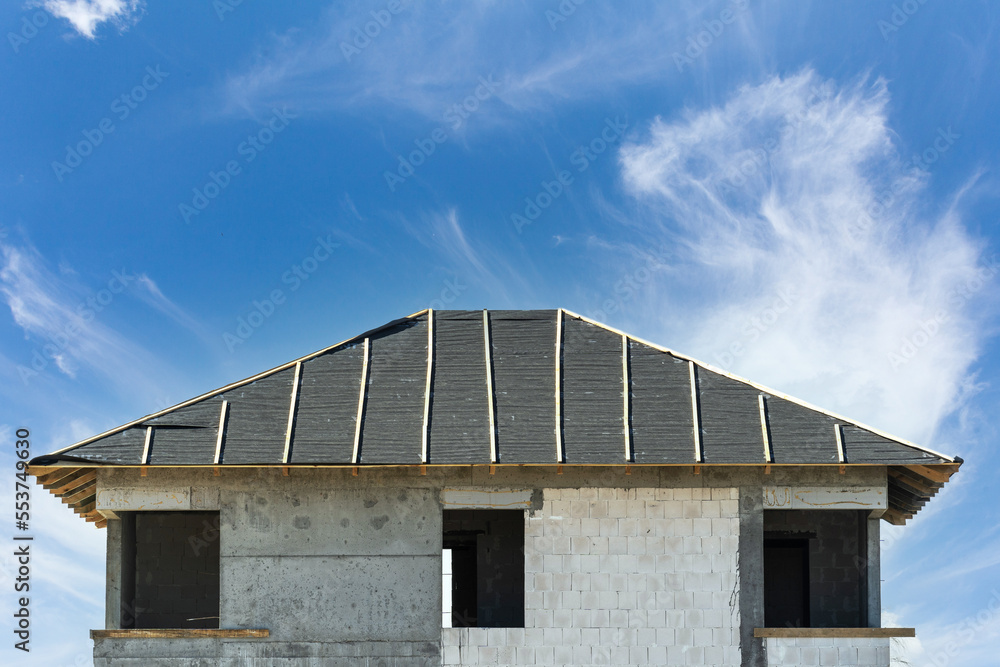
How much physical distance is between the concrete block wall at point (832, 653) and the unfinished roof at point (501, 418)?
8.85 ft

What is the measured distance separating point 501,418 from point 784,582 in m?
7.25

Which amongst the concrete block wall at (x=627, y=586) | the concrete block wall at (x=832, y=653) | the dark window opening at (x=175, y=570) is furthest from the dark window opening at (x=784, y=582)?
the dark window opening at (x=175, y=570)

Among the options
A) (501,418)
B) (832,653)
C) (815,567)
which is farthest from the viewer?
(815,567)

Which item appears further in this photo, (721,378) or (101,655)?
(721,378)

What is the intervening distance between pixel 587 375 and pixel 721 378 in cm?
221

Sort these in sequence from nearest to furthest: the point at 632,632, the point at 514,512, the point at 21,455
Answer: the point at 632,632, the point at 21,455, the point at 514,512

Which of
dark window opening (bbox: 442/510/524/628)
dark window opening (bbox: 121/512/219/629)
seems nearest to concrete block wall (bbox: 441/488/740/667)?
dark window opening (bbox: 442/510/524/628)

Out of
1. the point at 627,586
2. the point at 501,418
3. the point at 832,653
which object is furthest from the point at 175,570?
the point at 832,653

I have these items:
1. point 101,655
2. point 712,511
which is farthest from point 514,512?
point 101,655

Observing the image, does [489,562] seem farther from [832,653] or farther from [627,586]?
[832,653]

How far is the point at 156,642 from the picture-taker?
49.6ft

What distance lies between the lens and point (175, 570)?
19172mm

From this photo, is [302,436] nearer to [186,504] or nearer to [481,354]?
[186,504]

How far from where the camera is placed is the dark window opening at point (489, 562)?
1842 cm
